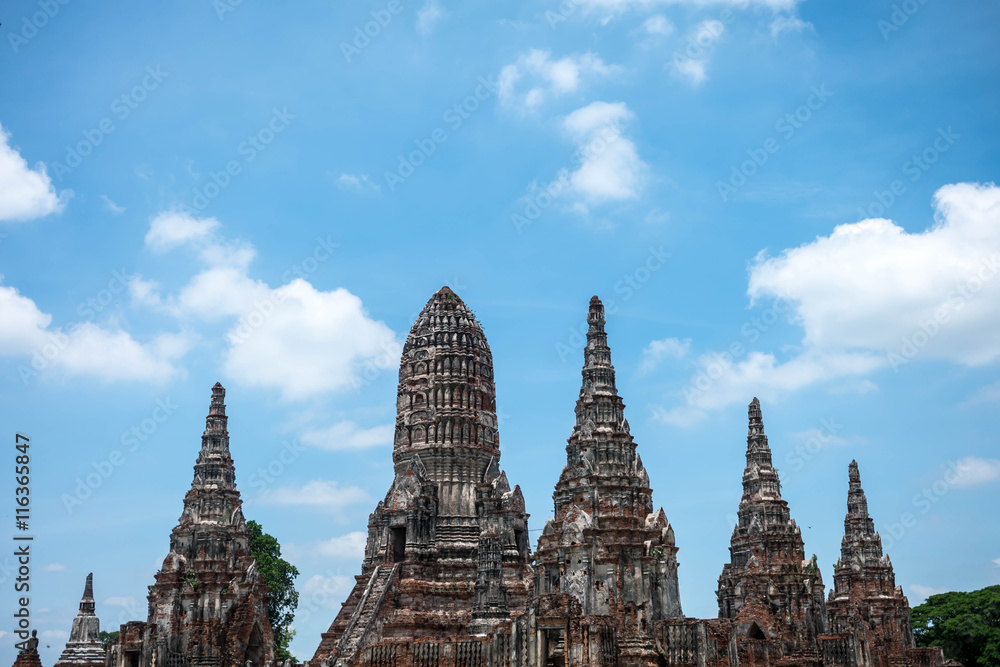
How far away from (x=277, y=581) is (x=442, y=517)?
73.5 feet

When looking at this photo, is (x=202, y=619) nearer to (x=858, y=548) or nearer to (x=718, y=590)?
(x=718, y=590)

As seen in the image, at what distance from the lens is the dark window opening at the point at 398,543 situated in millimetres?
55625

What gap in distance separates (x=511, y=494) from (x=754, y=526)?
12.6m

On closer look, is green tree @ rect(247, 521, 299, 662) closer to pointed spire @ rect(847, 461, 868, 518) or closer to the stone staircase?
the stone staircase

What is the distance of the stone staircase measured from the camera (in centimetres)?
4844

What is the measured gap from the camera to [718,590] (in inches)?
2199

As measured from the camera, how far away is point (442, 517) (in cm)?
5700

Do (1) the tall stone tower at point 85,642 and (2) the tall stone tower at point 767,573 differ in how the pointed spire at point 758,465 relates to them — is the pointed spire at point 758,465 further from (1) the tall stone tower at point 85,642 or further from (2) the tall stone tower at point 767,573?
(1) the tall stone tower at point 85,642

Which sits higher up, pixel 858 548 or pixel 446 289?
pixel 446 289

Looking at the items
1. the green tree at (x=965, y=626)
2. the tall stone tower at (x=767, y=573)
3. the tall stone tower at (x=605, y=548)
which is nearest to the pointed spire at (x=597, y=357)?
the tall stone tower at (x=605, y=548)

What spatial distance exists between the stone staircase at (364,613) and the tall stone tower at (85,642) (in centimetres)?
1830

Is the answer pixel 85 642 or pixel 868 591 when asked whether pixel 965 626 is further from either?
pixel 85 642

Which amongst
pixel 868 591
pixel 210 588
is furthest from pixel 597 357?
pixel 868 591

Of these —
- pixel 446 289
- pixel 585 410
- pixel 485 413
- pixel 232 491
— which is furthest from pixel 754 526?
pixel 232 491
